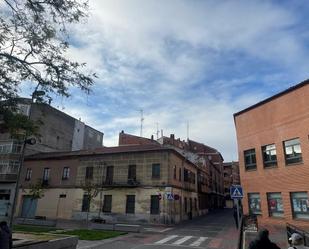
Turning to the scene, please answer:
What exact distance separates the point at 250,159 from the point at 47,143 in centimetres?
2874

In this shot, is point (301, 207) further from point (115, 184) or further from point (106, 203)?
point (106, 203)

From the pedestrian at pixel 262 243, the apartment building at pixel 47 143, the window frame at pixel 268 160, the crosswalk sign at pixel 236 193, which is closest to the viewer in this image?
the pedestrian at pixel 262 243

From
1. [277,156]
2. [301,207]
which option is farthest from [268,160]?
[301,207]

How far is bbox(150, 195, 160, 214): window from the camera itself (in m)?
29.9

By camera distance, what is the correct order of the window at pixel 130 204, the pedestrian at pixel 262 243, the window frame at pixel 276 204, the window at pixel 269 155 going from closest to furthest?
the pedestrian at pixel 262 243
the window frame at pixel 276 204
the window at pixel 269 155
the window at pixel 130 204

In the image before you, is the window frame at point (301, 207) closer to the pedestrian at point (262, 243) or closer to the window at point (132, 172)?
the window at point (132, 172)

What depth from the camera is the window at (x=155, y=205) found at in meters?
29.9

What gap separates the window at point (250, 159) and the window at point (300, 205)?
455 centimetres

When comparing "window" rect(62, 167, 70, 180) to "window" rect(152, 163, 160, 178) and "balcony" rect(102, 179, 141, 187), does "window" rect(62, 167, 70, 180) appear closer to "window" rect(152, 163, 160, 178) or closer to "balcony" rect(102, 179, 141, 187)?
"balcony" rect(102, 179, 141, 187)

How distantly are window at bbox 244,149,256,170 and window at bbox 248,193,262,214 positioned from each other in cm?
228

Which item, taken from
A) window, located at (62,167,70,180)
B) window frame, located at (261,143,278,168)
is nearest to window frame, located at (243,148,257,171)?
window frame, located at (261,143,278,168)

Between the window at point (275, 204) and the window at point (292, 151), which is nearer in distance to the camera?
the window at point (292, 151)

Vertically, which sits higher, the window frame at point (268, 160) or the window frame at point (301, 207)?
the window frame at point (268, 160)

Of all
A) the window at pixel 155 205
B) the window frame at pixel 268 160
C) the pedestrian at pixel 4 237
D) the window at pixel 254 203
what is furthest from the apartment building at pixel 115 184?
the pedestrian at pixel 4 237
